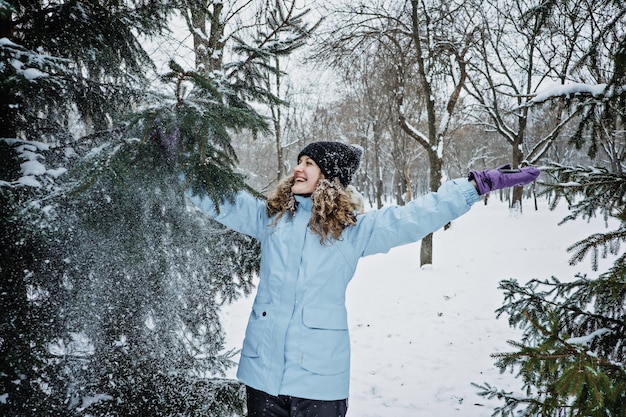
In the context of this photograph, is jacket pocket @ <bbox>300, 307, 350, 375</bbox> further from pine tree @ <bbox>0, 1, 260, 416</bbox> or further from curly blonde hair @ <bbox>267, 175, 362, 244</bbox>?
pine tree @ <bbox>0, 1, 260, 416</bbox>

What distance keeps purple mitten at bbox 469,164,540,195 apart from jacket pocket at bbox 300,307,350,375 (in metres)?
1.06

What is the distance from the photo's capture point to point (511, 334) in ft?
19.0

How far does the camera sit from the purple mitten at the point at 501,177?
2.00m

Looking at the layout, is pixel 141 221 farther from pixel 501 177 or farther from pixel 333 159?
pixel 501 177

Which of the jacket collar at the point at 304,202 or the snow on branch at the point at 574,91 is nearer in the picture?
the snow on branch at the point at 574,91

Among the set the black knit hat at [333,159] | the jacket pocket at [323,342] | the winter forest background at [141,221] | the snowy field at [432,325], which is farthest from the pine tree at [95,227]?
the snowy field at [432,325]

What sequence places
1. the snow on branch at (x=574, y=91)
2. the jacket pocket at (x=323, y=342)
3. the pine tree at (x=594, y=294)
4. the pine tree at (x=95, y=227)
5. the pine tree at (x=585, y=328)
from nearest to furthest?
the pine tree at (x=585, y=328) → the pine tree at (x=594, y=294) → the pine tree at (x=95, y=227) → the jacket pocket at (x=323, y=342) → the snow on branch at (x=574, y=91)

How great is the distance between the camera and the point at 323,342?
196cm

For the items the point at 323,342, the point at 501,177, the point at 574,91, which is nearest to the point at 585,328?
the point at 501,177

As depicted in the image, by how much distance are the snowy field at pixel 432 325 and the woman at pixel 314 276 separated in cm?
226

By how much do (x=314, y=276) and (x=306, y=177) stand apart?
0.66 m

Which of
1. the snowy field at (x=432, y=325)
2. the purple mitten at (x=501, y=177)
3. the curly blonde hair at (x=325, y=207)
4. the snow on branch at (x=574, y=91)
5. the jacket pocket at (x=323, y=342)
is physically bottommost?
the snowy field at (x=432, y=325)

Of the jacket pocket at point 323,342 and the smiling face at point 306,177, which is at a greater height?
the smiling face at point 306,177

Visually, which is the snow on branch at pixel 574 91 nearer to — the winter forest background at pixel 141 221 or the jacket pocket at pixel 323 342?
the winter forest background at pixel 141 221
